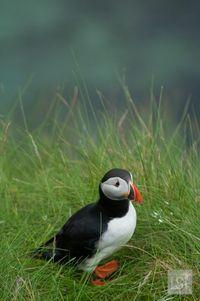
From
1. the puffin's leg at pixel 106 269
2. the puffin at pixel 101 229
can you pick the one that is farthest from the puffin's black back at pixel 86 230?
the puffin's leg at pixel 106 269

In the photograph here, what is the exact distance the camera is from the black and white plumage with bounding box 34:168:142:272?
3.77m

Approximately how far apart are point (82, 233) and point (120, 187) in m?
0.26

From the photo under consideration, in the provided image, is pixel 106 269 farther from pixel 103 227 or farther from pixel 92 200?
pixel 92 200

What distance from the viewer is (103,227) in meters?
3.79

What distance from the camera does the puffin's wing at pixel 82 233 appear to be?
149 inches

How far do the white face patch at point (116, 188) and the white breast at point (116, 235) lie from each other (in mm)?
96

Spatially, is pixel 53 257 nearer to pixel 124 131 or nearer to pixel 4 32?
pixel 124 131

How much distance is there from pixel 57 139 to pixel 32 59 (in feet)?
10.8

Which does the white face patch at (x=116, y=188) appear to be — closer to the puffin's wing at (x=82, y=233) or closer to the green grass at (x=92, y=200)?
the puffin's wing at (x=82, y=233)

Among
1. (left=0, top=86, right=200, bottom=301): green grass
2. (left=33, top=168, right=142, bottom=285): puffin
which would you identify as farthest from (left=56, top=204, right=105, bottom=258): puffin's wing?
(left=0, top=86, right=200, bottom=301): green grass

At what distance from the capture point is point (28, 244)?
416cm

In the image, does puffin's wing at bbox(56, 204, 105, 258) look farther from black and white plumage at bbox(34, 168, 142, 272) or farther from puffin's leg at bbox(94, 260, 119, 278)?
puffin's leg at bbox(94, 260, 119, 278)

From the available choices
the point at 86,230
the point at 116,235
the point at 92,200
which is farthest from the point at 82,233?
the point at 92,200

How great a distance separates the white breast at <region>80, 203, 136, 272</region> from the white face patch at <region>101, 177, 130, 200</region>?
0.10 metres
